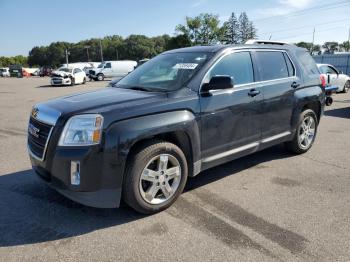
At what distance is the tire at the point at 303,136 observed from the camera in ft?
18.7

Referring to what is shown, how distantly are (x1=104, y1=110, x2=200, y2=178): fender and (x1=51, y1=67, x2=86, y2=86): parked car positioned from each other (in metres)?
25.3

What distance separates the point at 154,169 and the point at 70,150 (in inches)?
38.3

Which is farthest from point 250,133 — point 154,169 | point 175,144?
point 154,169

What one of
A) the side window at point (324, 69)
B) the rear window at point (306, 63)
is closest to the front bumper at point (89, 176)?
the rear window at point (306, 63)

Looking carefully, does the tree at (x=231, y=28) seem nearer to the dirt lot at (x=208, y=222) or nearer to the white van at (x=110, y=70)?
the white van at (x=110, y=70)

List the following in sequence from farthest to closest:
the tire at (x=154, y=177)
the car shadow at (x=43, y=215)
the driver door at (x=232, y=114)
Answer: the driver door at (x=232, y=114) → the tire at (x=154, y=177) → the car shadow at (x=43, y=215)

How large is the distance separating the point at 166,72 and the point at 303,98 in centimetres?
251

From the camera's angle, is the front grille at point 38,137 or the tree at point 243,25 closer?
the front grille at point 38,137

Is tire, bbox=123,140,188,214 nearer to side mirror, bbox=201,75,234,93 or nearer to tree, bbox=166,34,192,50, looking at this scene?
side mirror, bbox=201,75,234,93

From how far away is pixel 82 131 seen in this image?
3268 mm

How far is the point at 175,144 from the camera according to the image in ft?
12.8

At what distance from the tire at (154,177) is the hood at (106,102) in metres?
0.47

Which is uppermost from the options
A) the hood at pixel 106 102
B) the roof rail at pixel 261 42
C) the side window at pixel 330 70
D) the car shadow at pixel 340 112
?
the roof rail at pixel 261 42

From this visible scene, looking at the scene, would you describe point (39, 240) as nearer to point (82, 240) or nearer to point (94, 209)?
point (82, 240)
